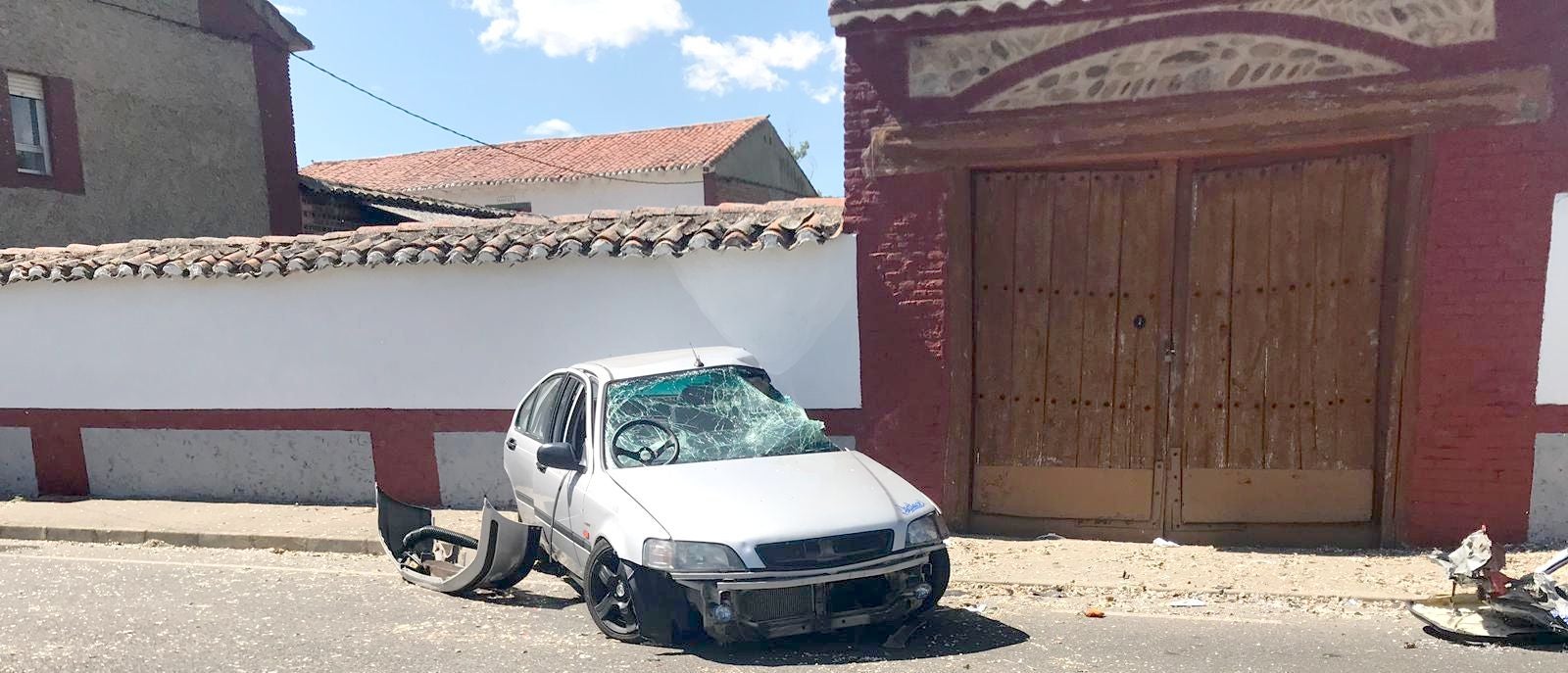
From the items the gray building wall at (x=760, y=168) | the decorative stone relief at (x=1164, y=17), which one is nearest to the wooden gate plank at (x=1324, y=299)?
the decorative stone relief at (x=1164, y=17)

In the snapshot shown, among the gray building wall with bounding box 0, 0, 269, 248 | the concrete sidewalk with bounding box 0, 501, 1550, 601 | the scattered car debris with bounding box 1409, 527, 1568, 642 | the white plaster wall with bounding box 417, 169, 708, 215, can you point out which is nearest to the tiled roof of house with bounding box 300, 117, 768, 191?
the white plaster wall with bounding box 417, 169, 708, 215

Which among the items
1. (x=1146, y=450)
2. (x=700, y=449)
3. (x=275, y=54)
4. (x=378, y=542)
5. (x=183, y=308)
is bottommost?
(x=378, y=542)

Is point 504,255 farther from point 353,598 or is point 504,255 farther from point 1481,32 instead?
point 1481,32

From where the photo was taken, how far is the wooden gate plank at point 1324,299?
6410mm

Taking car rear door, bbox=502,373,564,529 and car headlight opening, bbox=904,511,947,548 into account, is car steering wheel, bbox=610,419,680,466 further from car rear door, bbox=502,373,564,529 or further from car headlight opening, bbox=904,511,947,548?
car headlight opening, bbox=904,511,947,548

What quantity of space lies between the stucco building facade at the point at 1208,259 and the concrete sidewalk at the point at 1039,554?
1.48ft

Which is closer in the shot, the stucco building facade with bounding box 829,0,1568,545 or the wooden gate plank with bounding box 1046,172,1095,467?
the stucco building facade with bounding box 829,0,1568,545

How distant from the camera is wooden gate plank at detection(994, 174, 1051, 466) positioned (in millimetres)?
6926

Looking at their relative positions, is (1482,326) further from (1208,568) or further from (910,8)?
(910,8)

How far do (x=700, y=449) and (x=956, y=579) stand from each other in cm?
191

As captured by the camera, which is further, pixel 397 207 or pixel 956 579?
pixel 397 207

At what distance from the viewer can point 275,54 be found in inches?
600

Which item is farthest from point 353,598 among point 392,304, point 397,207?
point 397,207

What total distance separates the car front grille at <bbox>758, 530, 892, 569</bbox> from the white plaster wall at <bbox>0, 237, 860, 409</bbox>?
A: 2.86 meters
